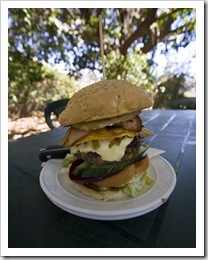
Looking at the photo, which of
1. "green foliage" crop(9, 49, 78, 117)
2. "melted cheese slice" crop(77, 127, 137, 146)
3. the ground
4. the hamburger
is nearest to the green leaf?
the hamburger

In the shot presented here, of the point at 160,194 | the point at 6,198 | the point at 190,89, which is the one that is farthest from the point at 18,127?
the point at 190,89

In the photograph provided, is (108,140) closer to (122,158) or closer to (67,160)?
(122,158)

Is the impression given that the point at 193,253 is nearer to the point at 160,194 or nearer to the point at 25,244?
the point at 160,194

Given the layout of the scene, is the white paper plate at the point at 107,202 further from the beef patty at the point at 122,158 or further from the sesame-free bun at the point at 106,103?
the sesame-free bun at the point at 106,103

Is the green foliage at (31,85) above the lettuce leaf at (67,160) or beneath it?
above

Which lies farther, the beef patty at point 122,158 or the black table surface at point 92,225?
the beef patty at point 122,158

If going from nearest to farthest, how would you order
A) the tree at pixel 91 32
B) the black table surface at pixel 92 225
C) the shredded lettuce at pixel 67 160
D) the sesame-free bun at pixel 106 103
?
the black table surface at pixel 92 225 → the sesame-free bun at pixel 106 103 → the shredded lettuce at pixel 67 160 → the tree at pixel 91 32

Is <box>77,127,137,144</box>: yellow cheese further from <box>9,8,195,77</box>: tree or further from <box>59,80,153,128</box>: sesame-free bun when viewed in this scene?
<box>9,8,195,77</box>: tree

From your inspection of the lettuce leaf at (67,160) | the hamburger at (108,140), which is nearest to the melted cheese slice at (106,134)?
the hamburger at (108,140)
